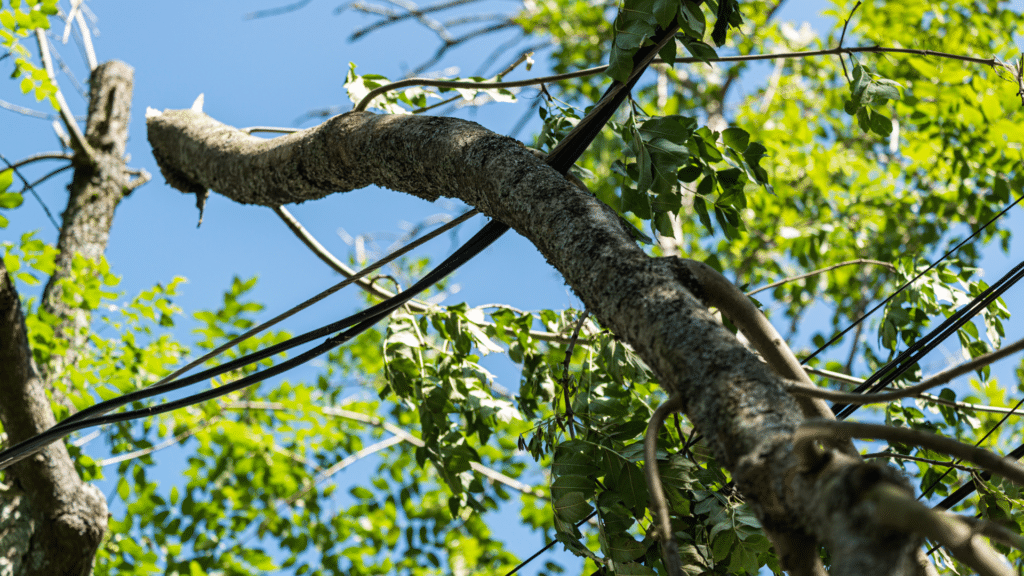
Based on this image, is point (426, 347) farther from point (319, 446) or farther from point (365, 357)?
point (365, 357)

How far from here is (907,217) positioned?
520 centimetres

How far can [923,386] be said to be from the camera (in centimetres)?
77

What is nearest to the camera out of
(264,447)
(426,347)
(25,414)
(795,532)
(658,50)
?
(795,532)

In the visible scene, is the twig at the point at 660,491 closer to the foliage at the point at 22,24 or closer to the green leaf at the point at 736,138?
the green leaf at the point at 736,138

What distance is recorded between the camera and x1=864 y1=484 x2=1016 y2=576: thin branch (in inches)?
22.3

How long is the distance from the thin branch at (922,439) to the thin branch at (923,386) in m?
0.08

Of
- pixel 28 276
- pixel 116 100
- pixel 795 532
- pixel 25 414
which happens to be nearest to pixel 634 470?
pixel 795 532

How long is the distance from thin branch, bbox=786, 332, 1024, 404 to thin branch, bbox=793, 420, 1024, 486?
0.27 ft

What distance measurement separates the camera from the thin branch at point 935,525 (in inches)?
22.3

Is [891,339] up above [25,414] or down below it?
below

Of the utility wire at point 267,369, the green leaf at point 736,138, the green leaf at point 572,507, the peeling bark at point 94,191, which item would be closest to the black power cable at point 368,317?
the utility wire at point 267,369

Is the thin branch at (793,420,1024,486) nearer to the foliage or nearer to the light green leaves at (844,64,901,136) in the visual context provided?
the light green leaves at (844,64,901,136)

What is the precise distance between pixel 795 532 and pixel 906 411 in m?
1.70

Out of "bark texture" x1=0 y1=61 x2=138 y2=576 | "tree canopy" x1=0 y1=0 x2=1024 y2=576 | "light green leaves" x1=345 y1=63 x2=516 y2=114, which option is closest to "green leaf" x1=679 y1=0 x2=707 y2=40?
"tree canopy" x1=0 y1=0 x2=1024 y2=576
